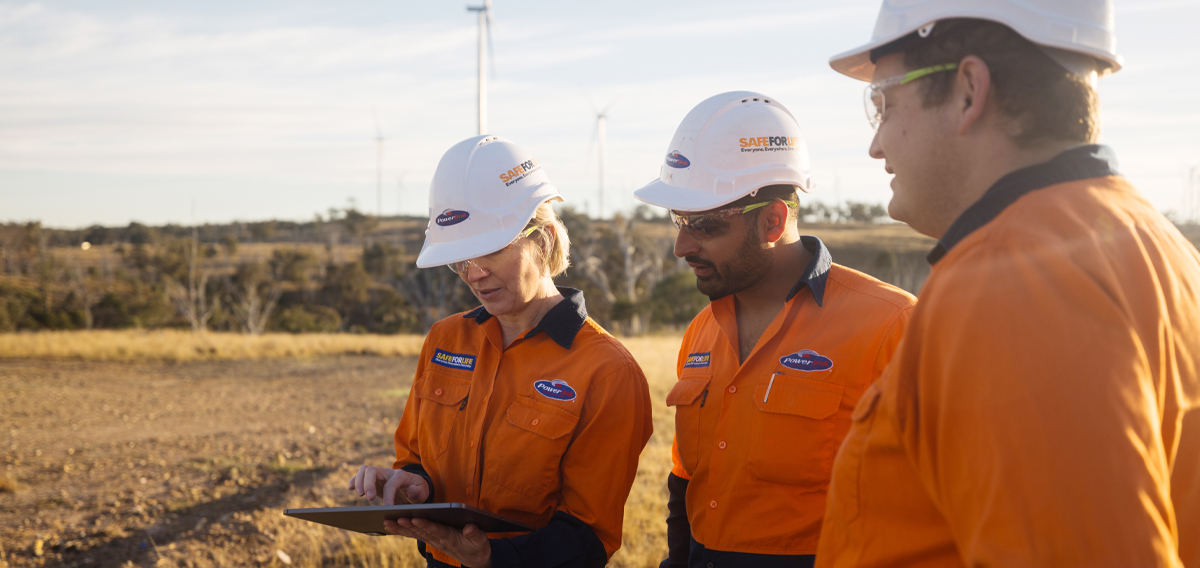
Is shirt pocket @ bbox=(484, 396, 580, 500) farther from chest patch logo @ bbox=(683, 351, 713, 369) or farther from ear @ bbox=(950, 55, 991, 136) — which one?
ear @ bbox=(950, 55, 991, 136)

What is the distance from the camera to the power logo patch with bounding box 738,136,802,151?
2.88m

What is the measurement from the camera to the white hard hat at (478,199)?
2908 millimetres

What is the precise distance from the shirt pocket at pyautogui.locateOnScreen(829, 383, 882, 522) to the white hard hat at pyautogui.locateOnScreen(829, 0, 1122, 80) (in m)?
0.66

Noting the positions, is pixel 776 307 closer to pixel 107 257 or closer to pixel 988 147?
pixel 988 147

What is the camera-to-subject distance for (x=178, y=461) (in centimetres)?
978

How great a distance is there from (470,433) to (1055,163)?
7.32ft

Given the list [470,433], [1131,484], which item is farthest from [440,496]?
[1131,484]

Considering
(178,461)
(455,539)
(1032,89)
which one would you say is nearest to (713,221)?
(455,539)

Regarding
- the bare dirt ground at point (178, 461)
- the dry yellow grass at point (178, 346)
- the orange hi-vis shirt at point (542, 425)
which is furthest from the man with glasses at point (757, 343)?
the dry yellow grass at point (178, 346)

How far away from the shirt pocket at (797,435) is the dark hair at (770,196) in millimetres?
704

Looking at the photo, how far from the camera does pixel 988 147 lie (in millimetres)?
1273

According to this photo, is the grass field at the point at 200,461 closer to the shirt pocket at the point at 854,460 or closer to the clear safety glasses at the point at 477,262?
the clear safety glasses at the point at 477,262

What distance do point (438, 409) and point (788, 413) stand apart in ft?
4.62

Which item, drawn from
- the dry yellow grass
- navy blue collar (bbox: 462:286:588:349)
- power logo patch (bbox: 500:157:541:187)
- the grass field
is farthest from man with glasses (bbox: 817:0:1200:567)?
the dry yellow grass
